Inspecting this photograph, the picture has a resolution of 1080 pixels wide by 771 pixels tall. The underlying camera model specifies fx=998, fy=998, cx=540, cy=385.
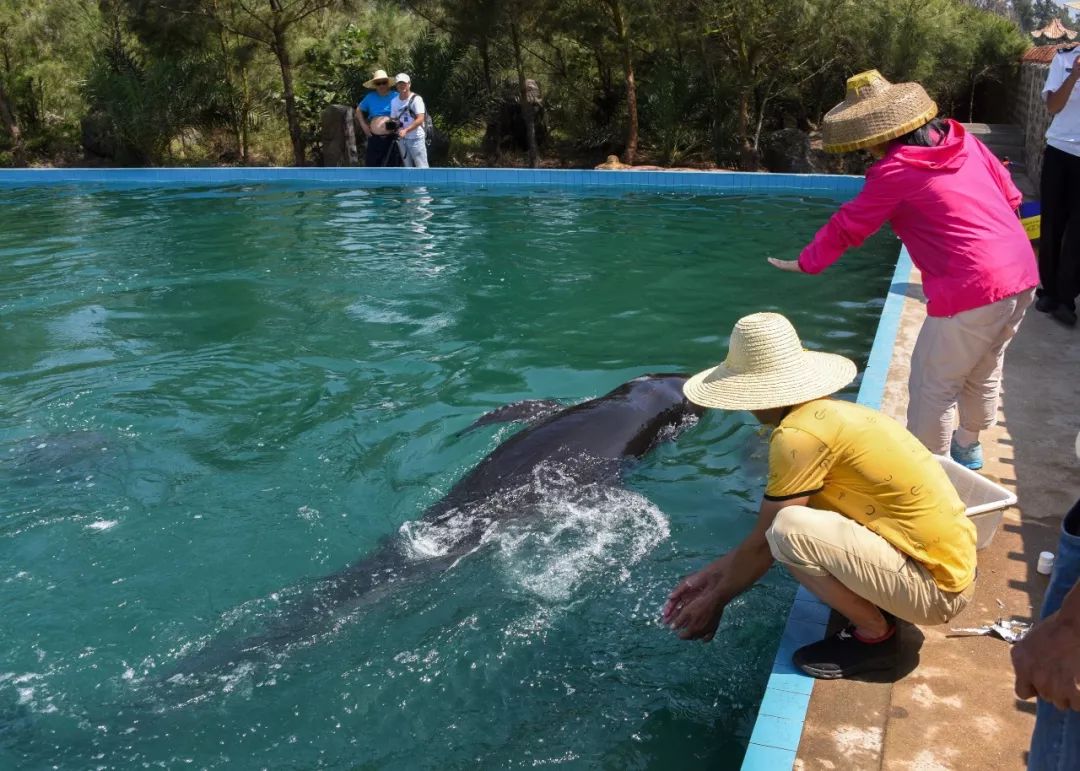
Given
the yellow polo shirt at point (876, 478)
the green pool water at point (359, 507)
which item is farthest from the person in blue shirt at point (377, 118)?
the yellow polo shirt at point (876, 478)

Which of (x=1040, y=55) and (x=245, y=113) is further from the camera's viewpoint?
(x=245, y=113)

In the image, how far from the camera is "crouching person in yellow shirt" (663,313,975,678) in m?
3.31

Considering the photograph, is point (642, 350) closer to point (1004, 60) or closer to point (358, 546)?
point (358, 546)

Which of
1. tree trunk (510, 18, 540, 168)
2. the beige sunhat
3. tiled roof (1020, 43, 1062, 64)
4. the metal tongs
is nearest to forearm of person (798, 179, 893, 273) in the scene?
the beige sunhat

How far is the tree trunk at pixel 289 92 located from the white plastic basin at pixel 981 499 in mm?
20548

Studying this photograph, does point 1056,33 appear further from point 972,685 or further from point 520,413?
point 972,685

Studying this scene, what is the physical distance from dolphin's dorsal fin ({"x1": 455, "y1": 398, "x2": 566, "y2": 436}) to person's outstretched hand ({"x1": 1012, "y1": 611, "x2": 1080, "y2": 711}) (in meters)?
4.79

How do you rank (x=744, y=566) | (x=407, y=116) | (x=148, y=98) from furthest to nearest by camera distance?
(x=148, y=98) → (x=407, y=116) → (x=744, y=566)

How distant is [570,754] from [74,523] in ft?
10.8

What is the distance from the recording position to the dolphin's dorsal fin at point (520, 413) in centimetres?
680

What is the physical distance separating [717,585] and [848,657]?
0.51m

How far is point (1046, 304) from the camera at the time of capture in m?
7.24

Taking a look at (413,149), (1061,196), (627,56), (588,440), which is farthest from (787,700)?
(627,56)

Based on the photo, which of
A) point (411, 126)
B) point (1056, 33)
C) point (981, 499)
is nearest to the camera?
point (981, 499)
